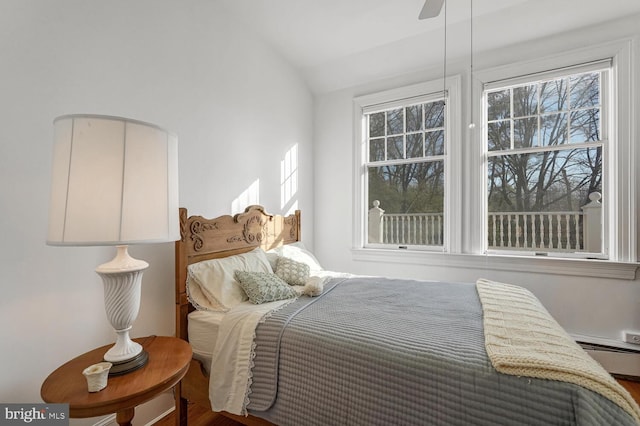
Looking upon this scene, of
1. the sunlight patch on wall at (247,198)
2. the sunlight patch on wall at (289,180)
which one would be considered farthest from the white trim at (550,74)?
the sunlight patch on wall at (247,198)

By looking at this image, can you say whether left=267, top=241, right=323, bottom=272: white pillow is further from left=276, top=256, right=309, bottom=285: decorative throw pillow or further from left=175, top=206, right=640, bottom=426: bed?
left=175, top=206, right=640, bottom=426: bed

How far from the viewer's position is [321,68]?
130 inches

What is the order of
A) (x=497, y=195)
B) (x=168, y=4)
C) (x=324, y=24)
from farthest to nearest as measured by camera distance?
(x=497, y=195) → (x=324, y=24) → (x=168, y=4)

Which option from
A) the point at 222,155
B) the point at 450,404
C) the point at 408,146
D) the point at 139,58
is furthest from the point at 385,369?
the point at 408,146

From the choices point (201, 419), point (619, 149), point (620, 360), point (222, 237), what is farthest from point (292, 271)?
point (619, 149)

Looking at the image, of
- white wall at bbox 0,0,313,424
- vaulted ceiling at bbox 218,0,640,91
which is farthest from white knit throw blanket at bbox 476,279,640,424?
vaulted ceiling at bbox 218,0,640,91

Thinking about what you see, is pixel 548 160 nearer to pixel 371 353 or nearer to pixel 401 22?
pixel 401 22

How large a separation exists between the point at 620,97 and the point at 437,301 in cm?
235

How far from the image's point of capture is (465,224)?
2826 millimetres

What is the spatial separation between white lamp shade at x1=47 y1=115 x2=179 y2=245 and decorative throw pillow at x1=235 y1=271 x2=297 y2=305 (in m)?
0.85

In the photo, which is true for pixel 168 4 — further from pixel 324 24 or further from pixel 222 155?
pixel 324 24

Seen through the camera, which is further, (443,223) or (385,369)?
(443,223)

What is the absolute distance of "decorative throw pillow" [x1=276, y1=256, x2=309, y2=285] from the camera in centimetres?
219

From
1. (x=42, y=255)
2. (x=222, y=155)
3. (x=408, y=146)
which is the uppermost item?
(x=408, y=146)
